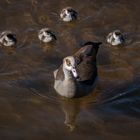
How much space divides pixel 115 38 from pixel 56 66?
1.43 metres

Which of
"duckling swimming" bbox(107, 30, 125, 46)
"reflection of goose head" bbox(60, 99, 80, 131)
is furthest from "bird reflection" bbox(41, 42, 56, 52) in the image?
"reflection of goose head" bbox(60, 99, 80, 131)

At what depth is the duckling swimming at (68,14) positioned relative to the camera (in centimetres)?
1189

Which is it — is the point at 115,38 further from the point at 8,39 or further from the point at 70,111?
the point at 70,111

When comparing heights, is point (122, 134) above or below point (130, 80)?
below

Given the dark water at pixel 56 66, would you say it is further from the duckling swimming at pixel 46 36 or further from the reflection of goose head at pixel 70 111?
the duckling swimming at pixel 46 36

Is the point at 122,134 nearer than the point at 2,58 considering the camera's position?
Yes

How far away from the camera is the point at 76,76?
31.0ft

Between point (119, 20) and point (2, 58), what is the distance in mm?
2939

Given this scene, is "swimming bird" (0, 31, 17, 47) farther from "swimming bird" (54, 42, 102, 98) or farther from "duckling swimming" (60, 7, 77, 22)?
"swimming bird" (54, 42, 102, 98)

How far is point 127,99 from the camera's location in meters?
9.73

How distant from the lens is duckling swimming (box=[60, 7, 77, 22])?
39.0 ft

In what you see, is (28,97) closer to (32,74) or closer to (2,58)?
(32,74)

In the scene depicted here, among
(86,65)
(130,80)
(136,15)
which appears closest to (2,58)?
(86,65)

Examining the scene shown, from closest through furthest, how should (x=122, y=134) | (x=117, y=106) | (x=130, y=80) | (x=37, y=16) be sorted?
(x=122, y=134), (x=117, y=106), (x=130, y=80), (x=37, y=16)
